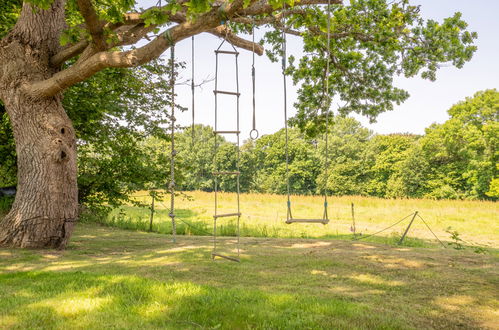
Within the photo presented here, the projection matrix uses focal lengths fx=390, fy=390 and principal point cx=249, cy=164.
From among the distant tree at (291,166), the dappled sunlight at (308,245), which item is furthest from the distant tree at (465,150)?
the dappled sunlight at (308,245)

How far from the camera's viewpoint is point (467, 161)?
1697 inches

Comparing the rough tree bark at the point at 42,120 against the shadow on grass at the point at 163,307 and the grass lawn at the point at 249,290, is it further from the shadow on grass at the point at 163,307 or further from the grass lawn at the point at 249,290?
the shadow on grass at the point at 163,307

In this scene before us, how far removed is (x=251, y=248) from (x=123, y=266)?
3185 millimetres

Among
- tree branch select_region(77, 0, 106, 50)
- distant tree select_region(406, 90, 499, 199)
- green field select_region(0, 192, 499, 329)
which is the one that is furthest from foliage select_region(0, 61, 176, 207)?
distant tree select_region(406, 90, 499, 199)

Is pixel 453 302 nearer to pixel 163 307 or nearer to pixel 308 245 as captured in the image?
pixel 163 307

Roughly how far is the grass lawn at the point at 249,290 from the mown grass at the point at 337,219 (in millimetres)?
5291

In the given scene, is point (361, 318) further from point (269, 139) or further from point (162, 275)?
point (269, 139)

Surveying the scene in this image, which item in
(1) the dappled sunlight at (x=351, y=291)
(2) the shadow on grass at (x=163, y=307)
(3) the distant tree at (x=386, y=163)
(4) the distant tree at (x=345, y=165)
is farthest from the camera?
(4) the distant tree at (x=345, y=165)

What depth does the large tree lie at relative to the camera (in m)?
7.02

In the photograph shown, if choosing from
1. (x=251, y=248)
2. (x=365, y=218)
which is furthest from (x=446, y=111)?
(x=251, y=248)

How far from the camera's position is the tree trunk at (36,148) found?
316 inches

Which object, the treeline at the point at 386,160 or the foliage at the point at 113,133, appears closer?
the foliage at the point at 113,133

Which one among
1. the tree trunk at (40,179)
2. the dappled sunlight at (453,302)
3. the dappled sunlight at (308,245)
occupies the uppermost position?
the tree trunk at (40,179)

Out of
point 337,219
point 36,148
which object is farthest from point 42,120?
point 337,219
